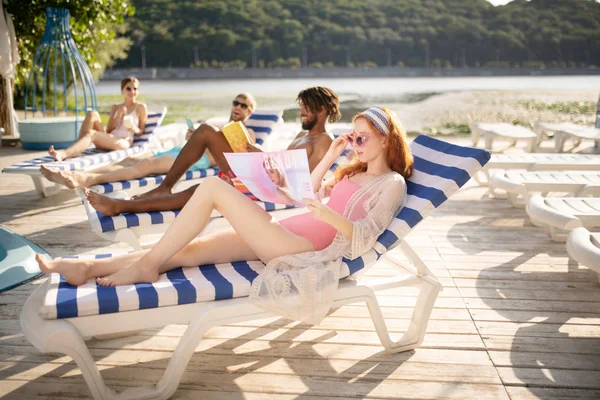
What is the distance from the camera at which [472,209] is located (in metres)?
5.00

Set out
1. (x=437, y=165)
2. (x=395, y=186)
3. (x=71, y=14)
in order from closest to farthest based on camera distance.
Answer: (x=395, y=186) < (x=437, y=165) < (x=71, y=14)

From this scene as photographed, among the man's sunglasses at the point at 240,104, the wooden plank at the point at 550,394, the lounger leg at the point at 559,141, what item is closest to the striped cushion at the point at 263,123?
the man's sunglasses at the point at 240,104

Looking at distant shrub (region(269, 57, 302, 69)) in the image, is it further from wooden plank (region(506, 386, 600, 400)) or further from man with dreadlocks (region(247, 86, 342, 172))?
wooden plank (region(506, 386, 600, 400))

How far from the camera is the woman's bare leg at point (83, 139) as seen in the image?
5.04 meters

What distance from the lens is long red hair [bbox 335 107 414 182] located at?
2443mm

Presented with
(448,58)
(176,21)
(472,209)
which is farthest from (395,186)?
(448,58)

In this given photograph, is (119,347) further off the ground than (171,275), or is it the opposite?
(171,275)

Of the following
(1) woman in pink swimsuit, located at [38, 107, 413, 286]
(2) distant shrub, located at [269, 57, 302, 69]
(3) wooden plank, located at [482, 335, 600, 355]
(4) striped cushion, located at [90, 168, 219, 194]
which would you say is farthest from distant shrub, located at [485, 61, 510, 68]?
(1) woman in pink swimsuit, located at [38, 107, 413, 286]

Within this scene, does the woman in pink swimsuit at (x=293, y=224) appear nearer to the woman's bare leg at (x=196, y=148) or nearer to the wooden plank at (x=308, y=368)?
the wooden plank at (x=308, y=368)

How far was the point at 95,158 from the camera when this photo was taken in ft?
16.6

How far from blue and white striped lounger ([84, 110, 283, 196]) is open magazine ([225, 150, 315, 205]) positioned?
198cm

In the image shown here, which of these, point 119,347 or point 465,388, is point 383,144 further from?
point 119,347

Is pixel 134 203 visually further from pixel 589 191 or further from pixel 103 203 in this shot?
pixel 589 191

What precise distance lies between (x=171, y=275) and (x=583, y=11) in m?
63.7
